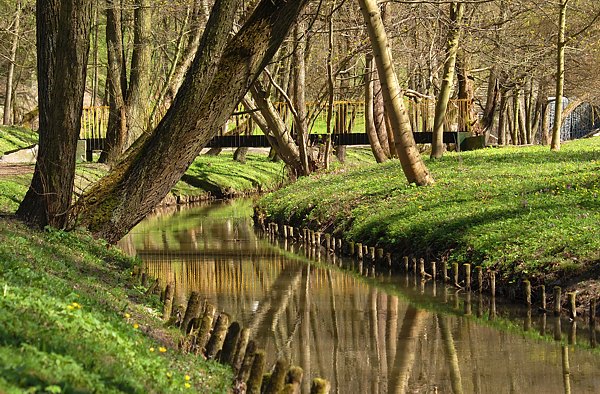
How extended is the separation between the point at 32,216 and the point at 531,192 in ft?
34.1

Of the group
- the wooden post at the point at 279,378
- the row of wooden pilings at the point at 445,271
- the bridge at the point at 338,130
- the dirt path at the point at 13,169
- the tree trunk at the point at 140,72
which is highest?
the tree trunk at the point at 140,72

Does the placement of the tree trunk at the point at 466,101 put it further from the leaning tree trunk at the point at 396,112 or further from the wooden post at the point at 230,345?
the wooden post at the point at 230,345

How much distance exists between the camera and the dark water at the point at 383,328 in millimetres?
13148

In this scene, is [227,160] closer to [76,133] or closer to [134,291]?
[76,133]

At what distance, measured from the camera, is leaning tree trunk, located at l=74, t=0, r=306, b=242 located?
56.9 feet

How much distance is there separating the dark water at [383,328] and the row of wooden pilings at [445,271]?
0.81 feet

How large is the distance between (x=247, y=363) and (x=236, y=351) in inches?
23.8

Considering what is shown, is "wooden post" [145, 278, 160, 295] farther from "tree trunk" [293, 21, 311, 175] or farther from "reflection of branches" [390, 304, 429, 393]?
"tree trunk" [293, 21, 311, 175]

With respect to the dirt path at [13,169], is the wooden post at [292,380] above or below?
below

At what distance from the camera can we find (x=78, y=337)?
900cm

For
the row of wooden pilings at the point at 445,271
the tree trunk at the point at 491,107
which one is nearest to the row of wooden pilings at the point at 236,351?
the row of wooden pilings at the point at 445,271

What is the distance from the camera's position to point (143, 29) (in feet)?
134

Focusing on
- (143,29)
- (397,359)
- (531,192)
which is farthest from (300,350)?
(143,29)

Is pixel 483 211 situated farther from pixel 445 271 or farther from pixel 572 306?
pixel 572 306
